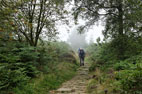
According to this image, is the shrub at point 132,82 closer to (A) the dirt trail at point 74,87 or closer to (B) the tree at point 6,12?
(A) the dirt trail at point 74,87

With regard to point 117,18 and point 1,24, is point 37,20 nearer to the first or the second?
point 1,24

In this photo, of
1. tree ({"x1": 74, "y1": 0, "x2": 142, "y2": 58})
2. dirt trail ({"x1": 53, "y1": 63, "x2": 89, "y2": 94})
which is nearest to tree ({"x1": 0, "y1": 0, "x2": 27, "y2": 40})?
dirt trail ({"x1": 53, "y1": 63, "x2": 89, "y2": 94})

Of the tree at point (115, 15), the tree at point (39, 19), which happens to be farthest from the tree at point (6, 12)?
the tree at point (115, 15)

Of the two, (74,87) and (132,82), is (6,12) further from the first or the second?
(132,82)

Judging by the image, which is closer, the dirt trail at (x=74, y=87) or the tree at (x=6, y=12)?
the tree at (x=6, y=12)

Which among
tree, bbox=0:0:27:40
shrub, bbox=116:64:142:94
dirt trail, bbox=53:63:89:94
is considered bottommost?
dirt trail, bbox=53:63:89:94

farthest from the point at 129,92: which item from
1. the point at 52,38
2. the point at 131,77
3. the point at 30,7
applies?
the point at 30,7

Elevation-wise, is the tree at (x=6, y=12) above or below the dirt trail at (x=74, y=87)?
above

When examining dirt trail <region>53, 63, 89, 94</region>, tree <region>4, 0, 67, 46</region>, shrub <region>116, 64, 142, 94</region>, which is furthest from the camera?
tree <region>4, 0, 67, 46</region>

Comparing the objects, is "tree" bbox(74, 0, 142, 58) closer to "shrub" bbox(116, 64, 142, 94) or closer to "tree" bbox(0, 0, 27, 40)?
"shrub" bbox(116, 64, 142, 94)

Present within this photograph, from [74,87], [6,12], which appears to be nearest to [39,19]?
[6,12]

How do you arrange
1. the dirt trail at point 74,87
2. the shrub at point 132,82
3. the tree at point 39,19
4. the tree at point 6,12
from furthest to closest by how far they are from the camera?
the tree at point 39,19
the dirt trail at point 74,87
the tree at point 6,12
the shrub at point 132,82

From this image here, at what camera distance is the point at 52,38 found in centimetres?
792

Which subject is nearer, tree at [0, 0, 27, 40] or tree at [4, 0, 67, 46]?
tree at [0, 0, 27, 40]
